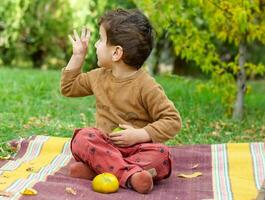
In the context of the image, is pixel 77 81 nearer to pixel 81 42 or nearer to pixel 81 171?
pixel 81 42

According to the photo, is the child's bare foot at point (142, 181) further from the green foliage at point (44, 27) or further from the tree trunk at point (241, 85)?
the green foliage at point (44, 27)

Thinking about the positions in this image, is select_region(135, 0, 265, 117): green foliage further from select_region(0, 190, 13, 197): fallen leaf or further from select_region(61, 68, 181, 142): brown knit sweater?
select_region(0, 190, 13, 197): fallen leaf

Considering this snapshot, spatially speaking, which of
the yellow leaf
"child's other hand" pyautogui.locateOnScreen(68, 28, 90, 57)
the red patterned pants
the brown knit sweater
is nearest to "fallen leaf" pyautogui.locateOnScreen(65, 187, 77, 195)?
the yellow leaf

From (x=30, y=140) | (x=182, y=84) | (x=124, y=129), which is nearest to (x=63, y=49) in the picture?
(x=182, y=84)

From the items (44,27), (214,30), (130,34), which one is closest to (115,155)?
(130,34)

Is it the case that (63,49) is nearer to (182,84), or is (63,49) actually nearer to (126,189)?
(182,84)

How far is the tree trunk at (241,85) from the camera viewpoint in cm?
591

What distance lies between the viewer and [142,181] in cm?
312

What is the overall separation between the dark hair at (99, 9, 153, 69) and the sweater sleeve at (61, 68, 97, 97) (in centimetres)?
27

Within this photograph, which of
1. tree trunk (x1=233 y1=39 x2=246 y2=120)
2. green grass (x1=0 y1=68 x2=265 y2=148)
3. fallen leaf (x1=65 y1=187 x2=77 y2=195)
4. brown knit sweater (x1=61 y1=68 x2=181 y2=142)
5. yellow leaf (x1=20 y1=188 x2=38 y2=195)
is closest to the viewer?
yellow leaf (x1=20 y1=188 x2=38 y2=195)

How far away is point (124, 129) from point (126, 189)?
1.15 feet

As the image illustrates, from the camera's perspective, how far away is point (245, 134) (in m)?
5.27

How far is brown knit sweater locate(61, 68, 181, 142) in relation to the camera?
339 cm

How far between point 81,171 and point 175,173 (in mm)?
580
